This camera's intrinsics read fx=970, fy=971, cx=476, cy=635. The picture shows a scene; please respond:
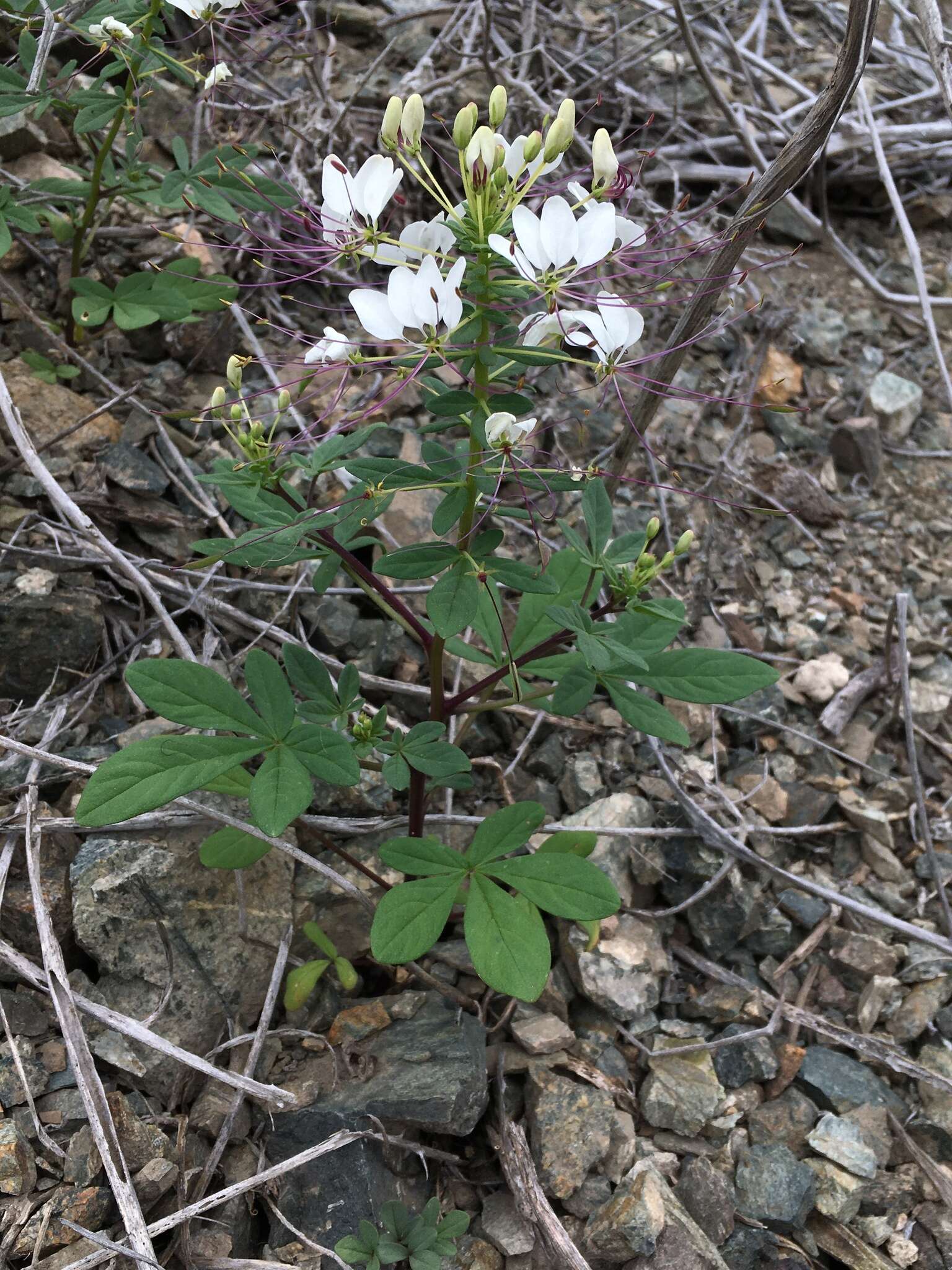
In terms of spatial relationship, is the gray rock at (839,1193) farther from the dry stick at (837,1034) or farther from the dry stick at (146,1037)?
the dry stick at (146,1037)

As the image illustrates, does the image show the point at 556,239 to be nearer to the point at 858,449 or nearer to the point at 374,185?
the point at 374,185

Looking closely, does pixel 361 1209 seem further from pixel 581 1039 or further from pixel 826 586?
pixel 826 586

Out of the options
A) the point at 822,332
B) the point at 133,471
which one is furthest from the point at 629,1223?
the point at 822,332

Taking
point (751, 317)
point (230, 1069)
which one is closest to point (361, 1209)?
point (230, 1069)

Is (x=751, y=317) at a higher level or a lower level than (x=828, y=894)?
higher

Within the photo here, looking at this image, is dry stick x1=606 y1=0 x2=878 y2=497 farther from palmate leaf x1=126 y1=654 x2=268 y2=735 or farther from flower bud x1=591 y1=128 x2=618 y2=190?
palmate leaf x1=126 y1=654 x2=268 y2=735
